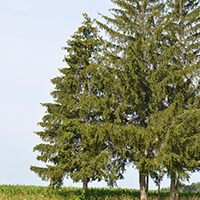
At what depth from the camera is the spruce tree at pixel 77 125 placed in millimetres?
15492

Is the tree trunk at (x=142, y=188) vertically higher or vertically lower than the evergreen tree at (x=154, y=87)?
lower

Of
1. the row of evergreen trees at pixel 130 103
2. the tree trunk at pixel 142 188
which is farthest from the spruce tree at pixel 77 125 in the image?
the tree trunk at pixel 142 188

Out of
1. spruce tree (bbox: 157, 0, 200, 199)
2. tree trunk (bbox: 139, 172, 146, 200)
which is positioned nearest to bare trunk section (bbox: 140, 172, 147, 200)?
tree trunk (bbox: 139, 172, 146, 200)

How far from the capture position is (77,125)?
16.4m

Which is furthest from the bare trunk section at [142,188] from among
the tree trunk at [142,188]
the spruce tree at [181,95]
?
the spruce tree at [181,95]

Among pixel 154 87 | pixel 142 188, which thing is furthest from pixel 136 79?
pixel 142 188

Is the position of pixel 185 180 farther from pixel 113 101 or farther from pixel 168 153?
pixel 113 101

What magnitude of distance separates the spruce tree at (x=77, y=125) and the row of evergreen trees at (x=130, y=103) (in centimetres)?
6

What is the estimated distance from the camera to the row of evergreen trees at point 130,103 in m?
14.8

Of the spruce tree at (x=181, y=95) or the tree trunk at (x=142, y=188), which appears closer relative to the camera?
the spruce tree at (x=181, y=95)

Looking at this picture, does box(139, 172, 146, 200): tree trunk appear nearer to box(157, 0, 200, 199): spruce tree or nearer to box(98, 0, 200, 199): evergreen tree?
box(98, 0, 200, 199): evergreen tree

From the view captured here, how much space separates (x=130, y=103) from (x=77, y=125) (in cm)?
332

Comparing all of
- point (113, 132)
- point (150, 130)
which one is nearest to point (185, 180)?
point (150, 130)

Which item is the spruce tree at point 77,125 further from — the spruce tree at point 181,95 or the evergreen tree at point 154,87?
the spruce tree at point 181,95
